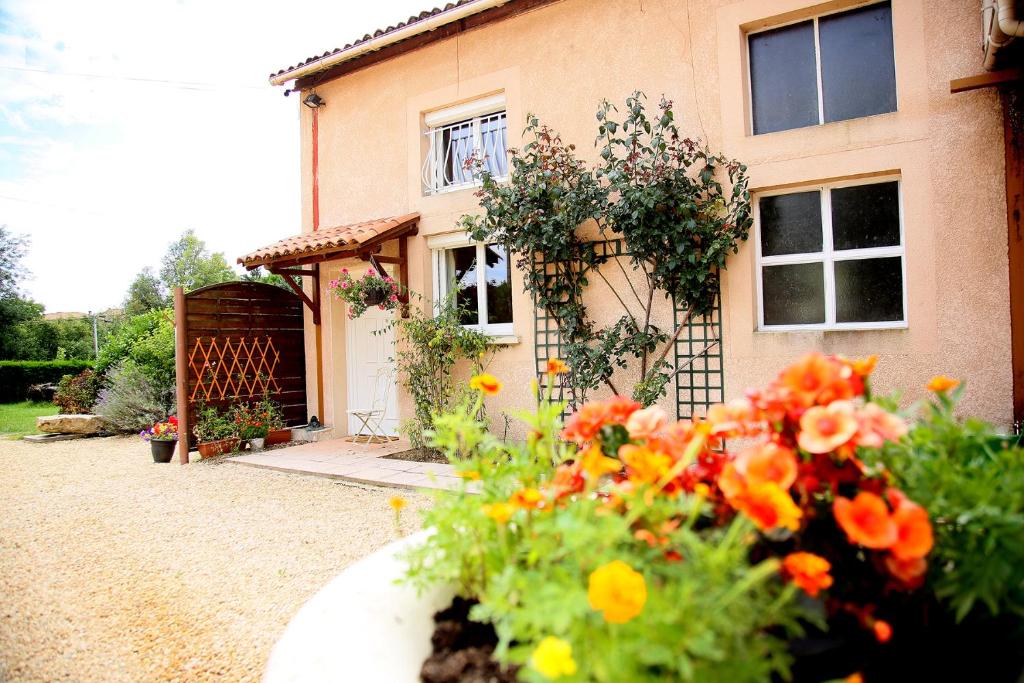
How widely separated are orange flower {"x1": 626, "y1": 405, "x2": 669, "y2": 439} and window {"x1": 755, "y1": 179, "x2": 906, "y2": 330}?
487cm

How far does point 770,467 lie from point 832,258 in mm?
5279

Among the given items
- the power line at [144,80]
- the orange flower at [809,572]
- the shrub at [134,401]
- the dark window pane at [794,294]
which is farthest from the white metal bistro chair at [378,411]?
the orange flower at [809,572]

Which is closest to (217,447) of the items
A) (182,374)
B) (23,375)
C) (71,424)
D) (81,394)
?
(182,374)

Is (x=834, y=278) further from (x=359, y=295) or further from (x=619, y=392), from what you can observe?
(x=359, y=295)

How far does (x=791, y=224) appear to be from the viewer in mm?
5562

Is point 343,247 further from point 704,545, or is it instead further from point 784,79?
point 704,545

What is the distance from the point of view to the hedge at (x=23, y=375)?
1850 cm

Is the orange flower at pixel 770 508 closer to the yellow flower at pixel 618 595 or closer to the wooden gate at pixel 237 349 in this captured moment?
the yellow flower at pixel 618 595

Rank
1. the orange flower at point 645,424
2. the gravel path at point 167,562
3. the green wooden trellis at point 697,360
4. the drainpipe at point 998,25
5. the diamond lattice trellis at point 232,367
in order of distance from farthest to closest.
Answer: the diamond lattice trellis at point 232,367, the green wooden trellis at point 697,360, the drainpipe at point 998,25, the gravel path at point 167,562, the orange flower at point 645,424

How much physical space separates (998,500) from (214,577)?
4131 millimetres

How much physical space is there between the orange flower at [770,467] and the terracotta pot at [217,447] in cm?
824

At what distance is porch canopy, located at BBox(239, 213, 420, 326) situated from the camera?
7158 mm

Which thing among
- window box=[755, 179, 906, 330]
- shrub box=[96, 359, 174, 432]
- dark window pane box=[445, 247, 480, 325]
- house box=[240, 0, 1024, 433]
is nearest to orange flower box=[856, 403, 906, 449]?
house box=[240, 0, 1024, 433]

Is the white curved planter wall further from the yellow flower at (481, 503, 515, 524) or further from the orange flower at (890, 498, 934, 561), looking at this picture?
the orange flower at (890, 498, 934, 561)
